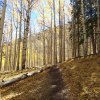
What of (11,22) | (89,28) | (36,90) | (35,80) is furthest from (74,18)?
(36,90)

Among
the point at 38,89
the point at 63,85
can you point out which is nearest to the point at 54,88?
the point at 63,85

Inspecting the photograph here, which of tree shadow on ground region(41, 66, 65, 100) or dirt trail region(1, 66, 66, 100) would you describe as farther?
dirt trail region(1, 66, 66, 100)

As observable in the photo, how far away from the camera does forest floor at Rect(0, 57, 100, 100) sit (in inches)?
418

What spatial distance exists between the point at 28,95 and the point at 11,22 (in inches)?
989

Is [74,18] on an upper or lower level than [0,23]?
upper

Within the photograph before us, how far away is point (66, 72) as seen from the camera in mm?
14000

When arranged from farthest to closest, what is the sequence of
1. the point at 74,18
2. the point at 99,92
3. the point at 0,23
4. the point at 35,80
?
the point at 74,18 → the point at 35,80 → the point at 0,23 → the point at 99,92

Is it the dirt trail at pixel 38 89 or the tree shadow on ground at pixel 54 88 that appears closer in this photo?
the tree shadow on ground at pixel 54 88

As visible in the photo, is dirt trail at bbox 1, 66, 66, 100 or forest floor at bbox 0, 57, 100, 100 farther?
dirt trail at bbox 1, 66, 66, 100

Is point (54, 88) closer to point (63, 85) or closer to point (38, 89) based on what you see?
point (63, 85)

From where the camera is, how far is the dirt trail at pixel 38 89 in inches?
431

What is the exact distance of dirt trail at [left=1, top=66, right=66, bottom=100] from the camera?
35.9ft

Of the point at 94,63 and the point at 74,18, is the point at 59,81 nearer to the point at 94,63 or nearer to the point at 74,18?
the point at 94,63

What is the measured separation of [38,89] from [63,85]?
1227 mm
